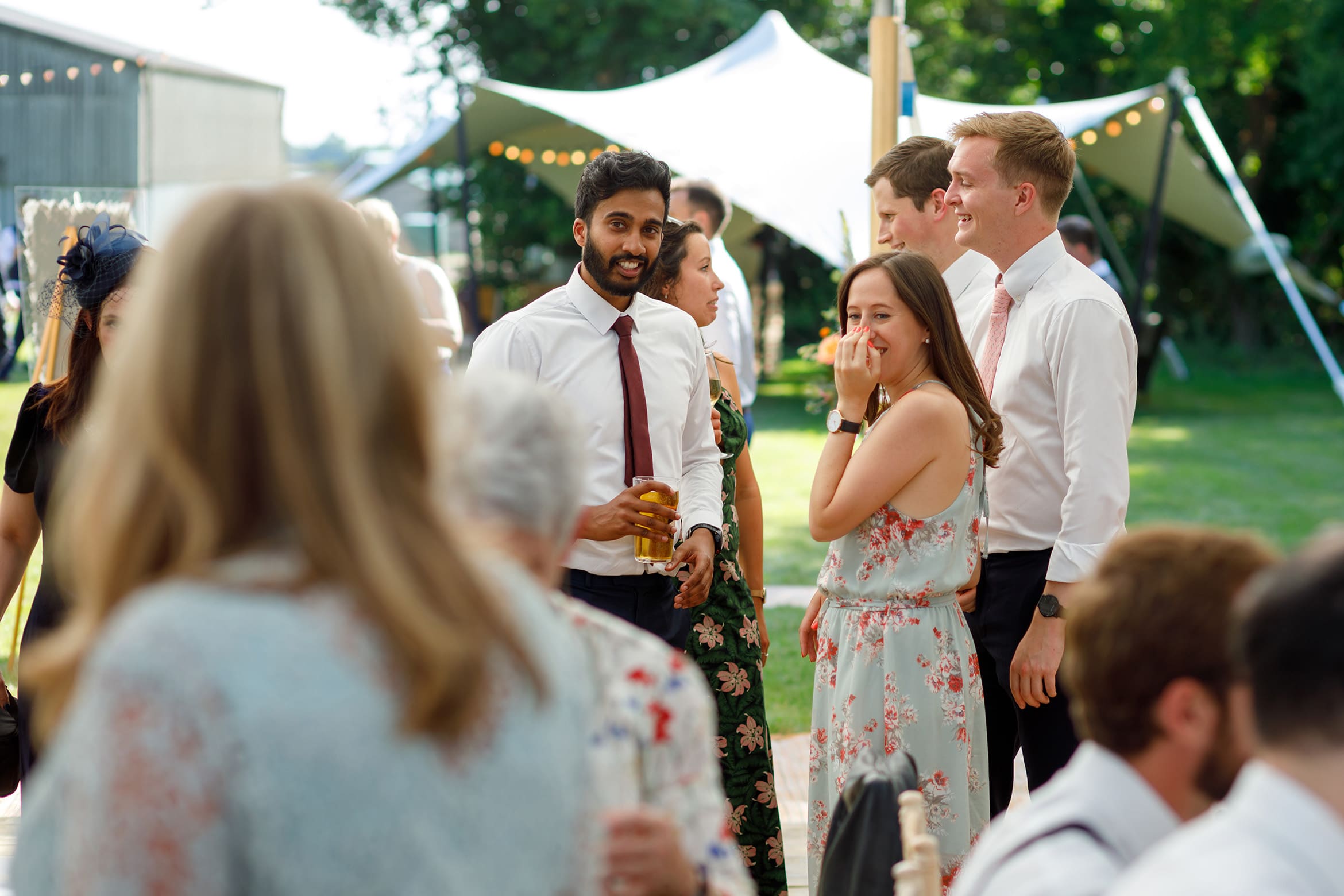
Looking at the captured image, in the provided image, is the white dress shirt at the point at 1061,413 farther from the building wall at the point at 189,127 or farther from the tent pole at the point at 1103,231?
the building wall at the point at 189,127

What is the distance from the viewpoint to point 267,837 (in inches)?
39.1

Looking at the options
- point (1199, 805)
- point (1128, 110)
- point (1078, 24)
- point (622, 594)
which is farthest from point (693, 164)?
point (1078, 24)

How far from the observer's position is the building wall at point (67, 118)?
22.4m

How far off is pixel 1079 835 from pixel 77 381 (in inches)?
95.6

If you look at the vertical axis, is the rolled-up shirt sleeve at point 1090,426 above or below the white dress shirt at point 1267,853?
above

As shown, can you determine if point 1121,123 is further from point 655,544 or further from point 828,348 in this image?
point 655,544

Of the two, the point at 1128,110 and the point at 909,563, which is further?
the point at 1128,110

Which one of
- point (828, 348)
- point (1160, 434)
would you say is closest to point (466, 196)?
point (1160, 434)

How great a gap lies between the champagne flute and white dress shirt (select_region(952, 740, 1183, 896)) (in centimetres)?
220

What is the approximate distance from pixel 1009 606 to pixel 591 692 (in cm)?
206

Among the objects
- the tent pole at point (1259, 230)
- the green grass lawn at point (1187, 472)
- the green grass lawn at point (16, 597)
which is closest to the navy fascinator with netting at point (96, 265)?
the green grass lawn at point (16, 597)

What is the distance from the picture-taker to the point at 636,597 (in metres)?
3.24

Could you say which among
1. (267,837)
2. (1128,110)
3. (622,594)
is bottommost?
(622,594)

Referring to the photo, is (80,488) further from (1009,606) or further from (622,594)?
(1009,606)
